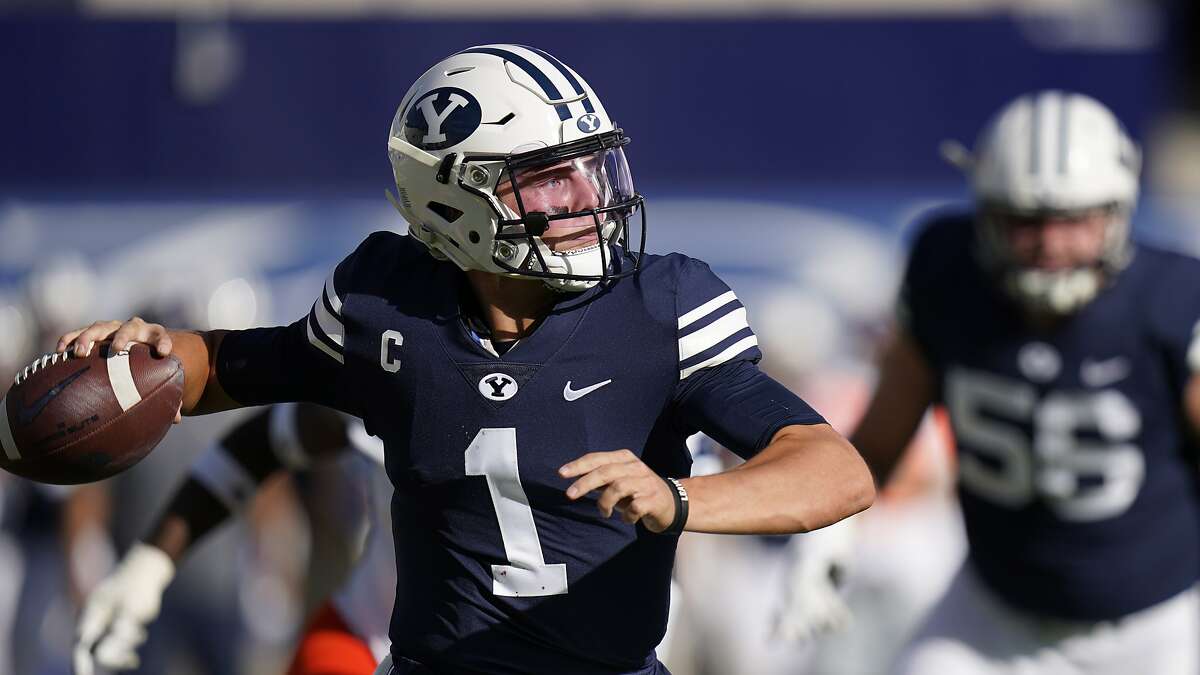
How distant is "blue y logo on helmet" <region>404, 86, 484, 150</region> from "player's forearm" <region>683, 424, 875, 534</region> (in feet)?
2.32

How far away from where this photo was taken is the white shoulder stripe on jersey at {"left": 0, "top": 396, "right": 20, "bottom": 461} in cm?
270

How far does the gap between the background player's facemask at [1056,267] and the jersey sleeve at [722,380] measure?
157cm

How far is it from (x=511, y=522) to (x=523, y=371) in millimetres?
229

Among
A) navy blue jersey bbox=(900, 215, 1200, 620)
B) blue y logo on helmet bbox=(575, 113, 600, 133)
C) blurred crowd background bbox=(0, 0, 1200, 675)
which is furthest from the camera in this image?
blurred crowd background bbox=(0, 0, 1200, 675)

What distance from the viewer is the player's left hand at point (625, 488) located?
2.14 m

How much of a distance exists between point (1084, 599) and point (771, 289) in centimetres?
446

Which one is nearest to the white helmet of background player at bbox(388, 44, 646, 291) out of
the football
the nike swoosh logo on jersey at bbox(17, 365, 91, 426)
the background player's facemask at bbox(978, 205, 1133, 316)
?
the football

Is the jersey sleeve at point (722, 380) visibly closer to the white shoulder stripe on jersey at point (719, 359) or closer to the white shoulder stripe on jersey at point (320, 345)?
the white shoulder stripe on jersey at point (719, 359)

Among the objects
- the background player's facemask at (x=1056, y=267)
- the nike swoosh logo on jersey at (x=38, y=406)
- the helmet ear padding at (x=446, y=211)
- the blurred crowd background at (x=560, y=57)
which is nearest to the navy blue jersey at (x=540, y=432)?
the helmet ear padding at (x=446, y=211)

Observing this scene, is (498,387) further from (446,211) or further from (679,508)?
(679,508)

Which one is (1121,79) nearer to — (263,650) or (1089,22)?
(1089,22)

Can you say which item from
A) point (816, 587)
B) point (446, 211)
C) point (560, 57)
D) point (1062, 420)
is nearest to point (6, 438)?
point (446, 211)

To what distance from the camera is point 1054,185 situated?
4.07 m

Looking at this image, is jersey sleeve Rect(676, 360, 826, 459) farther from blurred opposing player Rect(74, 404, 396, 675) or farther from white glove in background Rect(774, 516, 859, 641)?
blurred opposing player Rect(74, 404, 396, 675)
